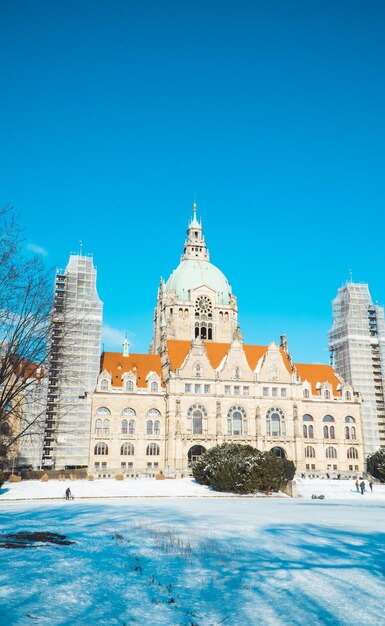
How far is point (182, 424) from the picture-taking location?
7281 centimetres

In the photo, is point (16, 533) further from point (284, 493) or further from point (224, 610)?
point (284, 493)

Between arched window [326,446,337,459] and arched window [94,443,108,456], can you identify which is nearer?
arched window [94,443,108,456]

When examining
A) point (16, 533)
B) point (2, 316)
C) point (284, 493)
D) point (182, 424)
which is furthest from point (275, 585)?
point (182, 424)

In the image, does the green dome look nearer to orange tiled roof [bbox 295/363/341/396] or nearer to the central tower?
the central tower

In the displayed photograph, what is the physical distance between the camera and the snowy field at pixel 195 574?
34.2 ft

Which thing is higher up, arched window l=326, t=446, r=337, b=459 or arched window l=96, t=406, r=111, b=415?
arched window l=96, t=406, r=111, b=415

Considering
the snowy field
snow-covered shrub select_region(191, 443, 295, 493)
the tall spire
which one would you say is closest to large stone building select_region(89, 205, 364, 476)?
snow-covered shrub select_region(191, 443, 295, 493)

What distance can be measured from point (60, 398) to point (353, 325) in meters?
51.3

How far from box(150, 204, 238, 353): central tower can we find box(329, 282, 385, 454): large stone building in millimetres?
19373

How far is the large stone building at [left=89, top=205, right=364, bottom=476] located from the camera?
237 ft

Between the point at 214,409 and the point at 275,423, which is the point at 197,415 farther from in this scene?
the point at 275,423

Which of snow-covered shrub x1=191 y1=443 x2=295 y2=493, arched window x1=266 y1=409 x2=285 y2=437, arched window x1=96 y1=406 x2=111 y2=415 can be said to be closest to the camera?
snow-covered shrub x1=191 y1=443 x2=295 y2=493

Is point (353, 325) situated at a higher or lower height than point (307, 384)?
higher

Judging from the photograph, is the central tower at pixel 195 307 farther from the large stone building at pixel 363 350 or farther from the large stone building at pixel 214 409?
the large stone building at pixel 363 350
